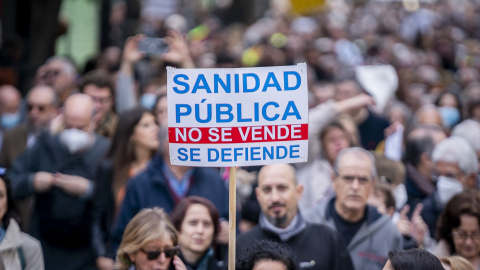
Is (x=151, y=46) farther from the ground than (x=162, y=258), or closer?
farther from the ground

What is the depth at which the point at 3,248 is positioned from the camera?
5953 mm

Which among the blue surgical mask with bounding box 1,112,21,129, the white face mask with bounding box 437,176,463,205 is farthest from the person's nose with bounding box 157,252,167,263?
the blue surgical mask with bounding box 1,112,21,129

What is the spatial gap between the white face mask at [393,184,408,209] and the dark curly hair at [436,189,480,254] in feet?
3.87

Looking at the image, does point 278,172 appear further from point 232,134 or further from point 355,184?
point 232,134

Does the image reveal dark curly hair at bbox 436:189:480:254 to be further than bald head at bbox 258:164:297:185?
No

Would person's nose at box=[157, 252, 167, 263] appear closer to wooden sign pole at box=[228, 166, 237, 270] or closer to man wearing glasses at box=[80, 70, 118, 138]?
wooden sign pole at box=[228, 166, 237, 270]

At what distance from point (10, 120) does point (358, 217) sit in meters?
4.73

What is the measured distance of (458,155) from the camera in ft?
26.7

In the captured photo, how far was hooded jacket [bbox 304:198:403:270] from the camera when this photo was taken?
6750 millimetres

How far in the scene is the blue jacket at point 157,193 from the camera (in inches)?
285

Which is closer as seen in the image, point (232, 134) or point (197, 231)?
point (232, 134)

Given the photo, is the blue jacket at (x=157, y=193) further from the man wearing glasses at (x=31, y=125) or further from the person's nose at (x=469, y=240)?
the man wearing glasses at (x=31, y=125)

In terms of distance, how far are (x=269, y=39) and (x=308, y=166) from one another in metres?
12.0

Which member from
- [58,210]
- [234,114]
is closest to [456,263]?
[234,114]
